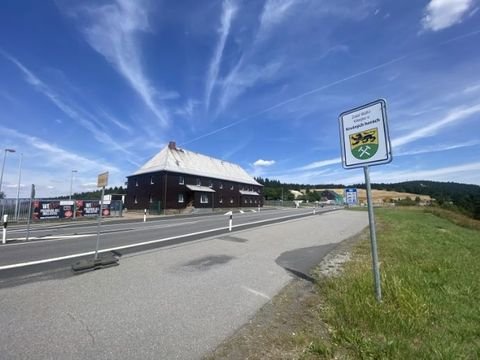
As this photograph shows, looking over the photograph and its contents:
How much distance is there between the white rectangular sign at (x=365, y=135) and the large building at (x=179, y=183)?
35.6 meters

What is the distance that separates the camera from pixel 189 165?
46.0 metres

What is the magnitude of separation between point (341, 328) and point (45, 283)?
18.9ft

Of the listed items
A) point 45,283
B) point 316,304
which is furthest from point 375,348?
point 45,283

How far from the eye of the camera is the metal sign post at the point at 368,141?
13.7ft

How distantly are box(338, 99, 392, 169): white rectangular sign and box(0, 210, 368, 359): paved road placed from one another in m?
2.99

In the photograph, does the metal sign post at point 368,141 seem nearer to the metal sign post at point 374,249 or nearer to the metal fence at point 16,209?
the metal sign post at point 374,249

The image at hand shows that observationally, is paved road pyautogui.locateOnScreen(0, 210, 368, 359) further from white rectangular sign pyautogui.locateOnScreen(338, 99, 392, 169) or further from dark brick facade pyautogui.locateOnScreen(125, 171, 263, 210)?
dark brick facade pyautogui.locateOnScreen(125, 171, 263, 210)

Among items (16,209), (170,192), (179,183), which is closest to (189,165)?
(179,183)

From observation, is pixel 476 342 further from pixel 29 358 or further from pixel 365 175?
pixel 29 358

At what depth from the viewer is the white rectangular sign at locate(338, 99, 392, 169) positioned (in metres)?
4.16

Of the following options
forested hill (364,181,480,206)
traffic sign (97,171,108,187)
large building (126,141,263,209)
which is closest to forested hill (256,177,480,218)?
forested hill (364,181,480,206)

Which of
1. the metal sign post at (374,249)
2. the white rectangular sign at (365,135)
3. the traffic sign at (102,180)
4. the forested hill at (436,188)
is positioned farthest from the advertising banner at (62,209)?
the forested hill at (436,188)

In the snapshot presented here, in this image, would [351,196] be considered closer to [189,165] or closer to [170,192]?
[189,165]

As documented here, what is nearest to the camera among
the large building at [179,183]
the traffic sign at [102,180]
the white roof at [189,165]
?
the traffic sign at [102,180]
